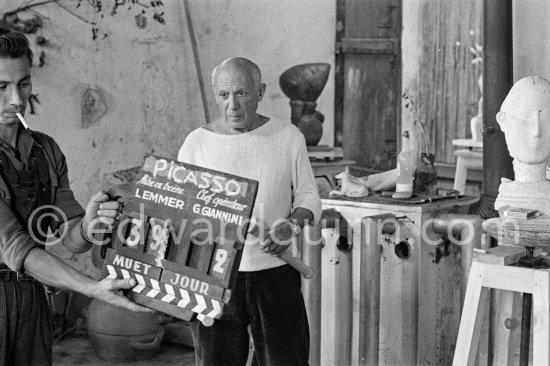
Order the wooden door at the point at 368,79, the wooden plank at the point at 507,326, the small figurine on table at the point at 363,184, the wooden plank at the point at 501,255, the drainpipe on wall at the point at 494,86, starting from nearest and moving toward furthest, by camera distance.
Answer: the wooden plank at the point at 501,255 < the wooden plank at the point at 507,326 < the small figurine on table at the point at 363,184 < the drainpipe on wall at the point at 494,86 < the wooden door at the point at 368,79

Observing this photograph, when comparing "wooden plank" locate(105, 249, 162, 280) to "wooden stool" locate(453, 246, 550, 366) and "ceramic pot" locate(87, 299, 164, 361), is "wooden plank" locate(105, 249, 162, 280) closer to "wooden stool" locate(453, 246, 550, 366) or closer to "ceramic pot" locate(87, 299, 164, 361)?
"wooden stool" locate(453, 246, 550, 366)

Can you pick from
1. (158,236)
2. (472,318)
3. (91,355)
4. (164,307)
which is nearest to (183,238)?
(158,236)

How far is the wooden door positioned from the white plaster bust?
4188 millimetres

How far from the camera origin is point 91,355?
4.66 metres

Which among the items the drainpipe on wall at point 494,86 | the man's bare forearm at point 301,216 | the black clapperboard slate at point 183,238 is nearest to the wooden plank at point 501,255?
the man's bare forearm at point 301,216

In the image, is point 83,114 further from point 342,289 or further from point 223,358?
point 223,358

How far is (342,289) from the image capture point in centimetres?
367

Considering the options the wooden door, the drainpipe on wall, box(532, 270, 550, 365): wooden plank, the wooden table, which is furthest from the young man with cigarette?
the wooden door

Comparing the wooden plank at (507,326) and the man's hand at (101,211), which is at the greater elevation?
the man's hand at (101,211)

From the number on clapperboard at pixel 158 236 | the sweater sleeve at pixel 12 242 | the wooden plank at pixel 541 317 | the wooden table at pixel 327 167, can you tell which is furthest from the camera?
the wooden table at pixel 327 167

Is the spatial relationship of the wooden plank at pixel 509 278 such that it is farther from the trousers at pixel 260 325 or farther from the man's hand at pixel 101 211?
the man's hand at pixel 101 211

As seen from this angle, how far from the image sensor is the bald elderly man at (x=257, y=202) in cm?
294

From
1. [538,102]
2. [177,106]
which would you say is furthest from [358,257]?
[177,106]

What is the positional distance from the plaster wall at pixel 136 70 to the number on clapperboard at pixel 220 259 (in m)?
2.76
